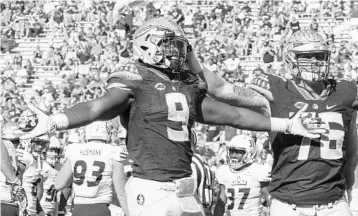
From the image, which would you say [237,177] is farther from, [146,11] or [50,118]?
[146,11]

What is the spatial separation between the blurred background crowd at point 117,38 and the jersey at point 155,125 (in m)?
12.9

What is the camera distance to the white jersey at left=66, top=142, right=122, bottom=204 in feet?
30.3

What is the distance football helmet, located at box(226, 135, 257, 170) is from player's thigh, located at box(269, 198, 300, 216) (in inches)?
132

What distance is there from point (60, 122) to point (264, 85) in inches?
66.0

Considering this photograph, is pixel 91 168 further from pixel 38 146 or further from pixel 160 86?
pixel 160 86

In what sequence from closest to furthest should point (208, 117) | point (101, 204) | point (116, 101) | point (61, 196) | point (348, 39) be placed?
point (116, 101), point (208, 117), point (101, 204), point (61, 196), point (348, 39)

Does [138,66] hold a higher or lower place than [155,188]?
higher

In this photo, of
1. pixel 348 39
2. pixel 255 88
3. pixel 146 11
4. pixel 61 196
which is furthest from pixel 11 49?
pixel 255 88

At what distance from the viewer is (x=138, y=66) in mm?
5820

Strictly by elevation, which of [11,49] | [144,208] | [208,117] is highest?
[208,117]

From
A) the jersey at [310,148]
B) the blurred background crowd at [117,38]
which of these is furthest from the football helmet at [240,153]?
the blurred background crowd at [117,38]

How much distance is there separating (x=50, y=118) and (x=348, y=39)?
16828 mm

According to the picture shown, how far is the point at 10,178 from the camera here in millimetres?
7520

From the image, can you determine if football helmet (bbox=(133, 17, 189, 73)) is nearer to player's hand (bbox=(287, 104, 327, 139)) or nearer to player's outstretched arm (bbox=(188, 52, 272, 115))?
player's outstretched arm (bbox=(188, 52, 272, 115))
